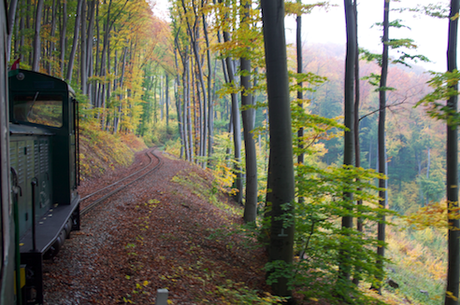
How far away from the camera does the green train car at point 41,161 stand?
12.2ft

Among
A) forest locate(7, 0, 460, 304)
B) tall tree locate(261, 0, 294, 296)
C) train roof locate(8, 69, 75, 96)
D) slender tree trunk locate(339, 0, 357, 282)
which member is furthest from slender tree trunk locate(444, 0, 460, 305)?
train roof locate(8, 69, 75, 96)

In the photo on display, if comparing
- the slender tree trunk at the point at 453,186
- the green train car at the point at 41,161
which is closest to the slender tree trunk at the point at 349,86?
the slender tree trunk at the point at 453,186

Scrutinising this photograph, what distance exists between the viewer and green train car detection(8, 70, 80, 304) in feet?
12.2

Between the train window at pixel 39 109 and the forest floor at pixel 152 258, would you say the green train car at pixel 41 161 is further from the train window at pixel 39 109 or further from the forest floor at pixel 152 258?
the forest floor at pixel 152 258

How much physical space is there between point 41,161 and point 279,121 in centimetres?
444

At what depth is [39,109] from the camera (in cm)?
543

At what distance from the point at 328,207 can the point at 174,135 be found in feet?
149

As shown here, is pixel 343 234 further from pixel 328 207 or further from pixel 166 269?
pixel 166 269

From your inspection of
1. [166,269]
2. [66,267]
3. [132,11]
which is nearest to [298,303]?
[166,269]

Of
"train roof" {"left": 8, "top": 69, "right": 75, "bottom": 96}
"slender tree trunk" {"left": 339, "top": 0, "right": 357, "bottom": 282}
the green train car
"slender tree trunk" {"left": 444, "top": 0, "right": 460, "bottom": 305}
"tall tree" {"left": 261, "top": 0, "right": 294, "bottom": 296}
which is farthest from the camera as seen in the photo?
"slender tree trunk" {"left": 339, "top": 0, "right": 357, "bottom": 282}

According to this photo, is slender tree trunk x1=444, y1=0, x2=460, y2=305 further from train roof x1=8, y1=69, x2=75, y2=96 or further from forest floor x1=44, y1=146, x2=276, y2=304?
train roof x1=8, y1=69, x2=75, y2=96

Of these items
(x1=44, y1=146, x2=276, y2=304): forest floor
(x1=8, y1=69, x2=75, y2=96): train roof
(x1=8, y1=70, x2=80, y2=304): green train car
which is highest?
(x1=8, y1=69, x2=75, y2=96): train roof

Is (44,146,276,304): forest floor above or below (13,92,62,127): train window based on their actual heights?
below

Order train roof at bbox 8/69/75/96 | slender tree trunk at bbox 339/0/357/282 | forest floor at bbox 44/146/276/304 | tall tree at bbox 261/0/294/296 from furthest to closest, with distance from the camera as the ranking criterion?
1. slender tree trunk at bbox 339/0/357/282
2. train roof at bbox 8/69/75/96
3. tall tree at bbox 261/0/294/296
4. forest floor at bbox 44/146/276/304
